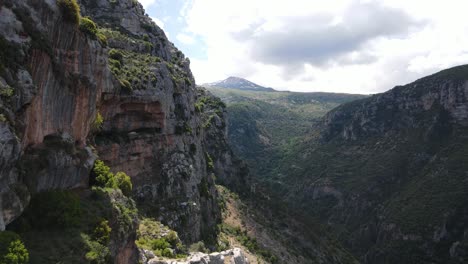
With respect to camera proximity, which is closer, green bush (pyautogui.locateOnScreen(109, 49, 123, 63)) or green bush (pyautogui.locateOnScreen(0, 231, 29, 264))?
green bush (pyautogui.locateOnScreen(0, 231, 29, 264))

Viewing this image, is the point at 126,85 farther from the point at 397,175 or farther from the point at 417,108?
the point at 417,108

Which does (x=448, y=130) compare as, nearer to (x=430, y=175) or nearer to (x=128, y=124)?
(x=430, y=175)

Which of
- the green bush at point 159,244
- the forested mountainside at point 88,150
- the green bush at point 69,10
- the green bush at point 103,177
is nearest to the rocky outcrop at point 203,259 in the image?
the forested mountainside at point 88,150

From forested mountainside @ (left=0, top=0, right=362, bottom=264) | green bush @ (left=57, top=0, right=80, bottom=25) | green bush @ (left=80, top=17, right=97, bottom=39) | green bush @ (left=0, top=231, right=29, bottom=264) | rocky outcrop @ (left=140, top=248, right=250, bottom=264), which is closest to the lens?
green bush @ (left=0, top=231, right=29, bottom=264)

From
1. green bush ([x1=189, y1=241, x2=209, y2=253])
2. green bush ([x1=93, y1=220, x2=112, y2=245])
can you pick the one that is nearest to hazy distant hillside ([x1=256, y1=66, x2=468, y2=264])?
green bush ([x1=189, y1=241, x2=209, y2=253])

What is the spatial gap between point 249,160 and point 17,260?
177551mm

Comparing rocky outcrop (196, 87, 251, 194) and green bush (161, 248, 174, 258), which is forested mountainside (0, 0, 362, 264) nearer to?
green bush (161, 248, 174, 258)

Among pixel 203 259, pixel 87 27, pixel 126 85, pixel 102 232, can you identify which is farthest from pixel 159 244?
pixel 87 27

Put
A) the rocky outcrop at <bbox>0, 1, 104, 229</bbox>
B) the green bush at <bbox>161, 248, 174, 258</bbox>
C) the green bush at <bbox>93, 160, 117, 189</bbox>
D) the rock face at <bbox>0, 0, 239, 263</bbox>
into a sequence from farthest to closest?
the green bush at <bbox>161, 248, 174, 258</bbox> → the green bush at <bbox>93, 160, 117, 189</bbox> → the rock face at <bbox>0, 0, 239, 263</bbox> → the rocky outcrop at <bbox>0, 1, 104, 229</bbox>

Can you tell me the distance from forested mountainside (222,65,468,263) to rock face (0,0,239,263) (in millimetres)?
54753

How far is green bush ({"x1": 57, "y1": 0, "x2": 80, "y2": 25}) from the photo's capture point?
24.0 meters

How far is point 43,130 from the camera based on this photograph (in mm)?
21969

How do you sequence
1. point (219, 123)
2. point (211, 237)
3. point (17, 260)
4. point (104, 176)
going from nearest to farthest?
point (17, 260) → point (104, 176) → point (211, 237) → point (219, 123)

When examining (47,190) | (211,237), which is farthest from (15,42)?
(211,237)
